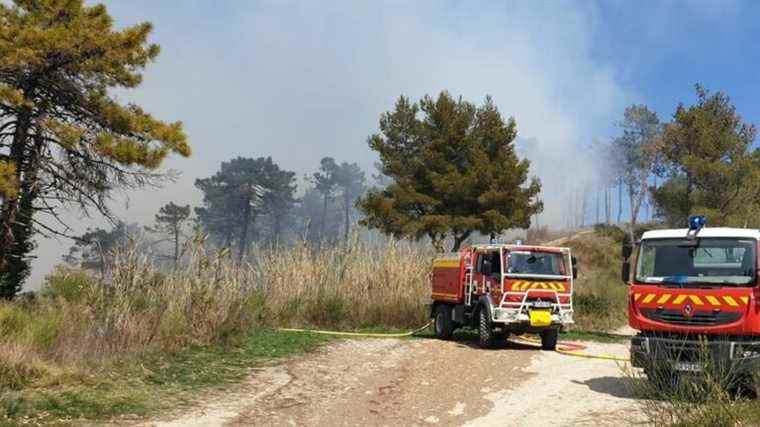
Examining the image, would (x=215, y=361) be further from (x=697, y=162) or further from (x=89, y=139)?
(x=697, y=162)

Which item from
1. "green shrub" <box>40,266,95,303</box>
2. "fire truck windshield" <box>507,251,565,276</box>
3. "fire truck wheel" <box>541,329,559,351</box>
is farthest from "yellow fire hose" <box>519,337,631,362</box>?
"green shrub" <box>40,266,95,303</box>

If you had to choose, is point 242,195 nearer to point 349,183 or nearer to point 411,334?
point 349,183

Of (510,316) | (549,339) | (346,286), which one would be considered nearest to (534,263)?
(510,316)

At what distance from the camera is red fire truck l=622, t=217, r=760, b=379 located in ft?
28.6

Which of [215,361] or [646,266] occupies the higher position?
[646,266]

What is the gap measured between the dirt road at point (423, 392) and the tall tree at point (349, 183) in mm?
90435

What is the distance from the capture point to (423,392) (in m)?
9.85

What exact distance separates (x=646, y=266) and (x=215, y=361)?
681 centimetres

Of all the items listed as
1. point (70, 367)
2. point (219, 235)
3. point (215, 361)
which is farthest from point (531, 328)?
point (219, 235)

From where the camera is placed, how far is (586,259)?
43.2 metres

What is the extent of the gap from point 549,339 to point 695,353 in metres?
5.98

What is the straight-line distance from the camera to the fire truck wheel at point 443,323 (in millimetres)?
16234

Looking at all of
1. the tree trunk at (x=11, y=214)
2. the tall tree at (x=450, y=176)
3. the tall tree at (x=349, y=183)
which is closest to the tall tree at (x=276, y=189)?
the tall tree at (x=349, y=183)

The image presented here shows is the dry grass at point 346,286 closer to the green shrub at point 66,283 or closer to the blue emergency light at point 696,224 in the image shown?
the green shrub at point 66,283
